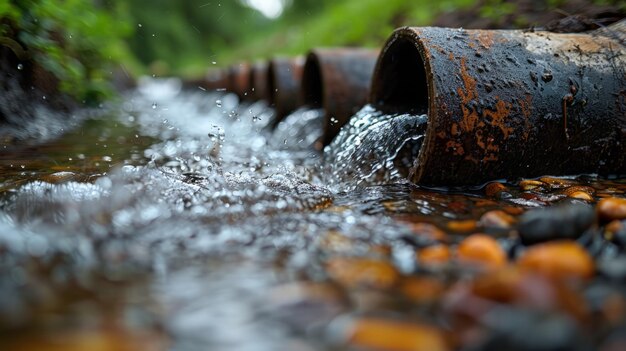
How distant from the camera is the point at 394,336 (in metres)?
0.99

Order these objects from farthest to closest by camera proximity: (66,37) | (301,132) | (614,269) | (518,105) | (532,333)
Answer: (66,37), (301,132), (518,105), (614,269), (532,333)

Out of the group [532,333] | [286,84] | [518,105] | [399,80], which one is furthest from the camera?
[286,84]

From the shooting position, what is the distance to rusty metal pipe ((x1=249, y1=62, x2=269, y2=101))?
625 cm

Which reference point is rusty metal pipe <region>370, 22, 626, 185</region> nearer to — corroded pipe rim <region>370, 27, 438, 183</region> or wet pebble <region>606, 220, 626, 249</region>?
corroded pipe rim <region>370, 27, 438, 183</region>

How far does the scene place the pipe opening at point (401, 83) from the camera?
119 inches

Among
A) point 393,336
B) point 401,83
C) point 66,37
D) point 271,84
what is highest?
point 66,37

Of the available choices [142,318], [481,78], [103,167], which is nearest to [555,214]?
[481,78]

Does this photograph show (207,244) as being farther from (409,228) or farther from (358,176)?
(358,176)

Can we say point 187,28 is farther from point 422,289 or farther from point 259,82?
point 422,289

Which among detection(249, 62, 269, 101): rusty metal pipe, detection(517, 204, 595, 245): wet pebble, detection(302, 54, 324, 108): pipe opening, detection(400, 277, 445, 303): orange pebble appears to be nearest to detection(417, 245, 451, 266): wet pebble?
detection(400, 277, 445, 303): orange pebble

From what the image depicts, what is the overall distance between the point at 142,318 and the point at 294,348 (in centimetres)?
35

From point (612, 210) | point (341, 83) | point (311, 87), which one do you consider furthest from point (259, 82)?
point (612, 210)

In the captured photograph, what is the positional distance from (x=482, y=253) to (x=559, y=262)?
200 millimetres

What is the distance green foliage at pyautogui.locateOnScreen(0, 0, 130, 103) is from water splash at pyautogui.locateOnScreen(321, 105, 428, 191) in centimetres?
221
